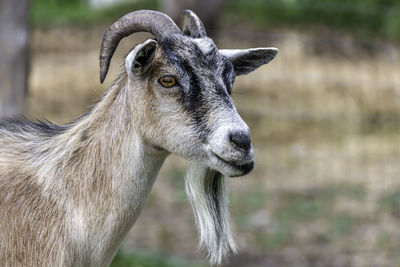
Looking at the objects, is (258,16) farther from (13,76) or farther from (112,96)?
(112,96)

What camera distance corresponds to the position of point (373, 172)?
938 centimetres

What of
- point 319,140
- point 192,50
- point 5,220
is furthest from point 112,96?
point 319,140

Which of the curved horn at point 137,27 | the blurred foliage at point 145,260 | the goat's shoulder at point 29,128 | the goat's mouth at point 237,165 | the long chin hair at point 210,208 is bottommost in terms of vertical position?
the blurred foliage at point 145,260

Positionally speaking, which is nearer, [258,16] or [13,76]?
[13,76]

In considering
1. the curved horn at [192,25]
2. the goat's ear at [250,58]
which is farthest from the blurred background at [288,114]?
the goat's ear at [250,58]

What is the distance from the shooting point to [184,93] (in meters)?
3.63

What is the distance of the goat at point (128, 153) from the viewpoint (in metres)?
3.62

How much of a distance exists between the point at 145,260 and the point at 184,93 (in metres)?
3.15

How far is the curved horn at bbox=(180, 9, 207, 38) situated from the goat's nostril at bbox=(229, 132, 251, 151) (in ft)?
2.30

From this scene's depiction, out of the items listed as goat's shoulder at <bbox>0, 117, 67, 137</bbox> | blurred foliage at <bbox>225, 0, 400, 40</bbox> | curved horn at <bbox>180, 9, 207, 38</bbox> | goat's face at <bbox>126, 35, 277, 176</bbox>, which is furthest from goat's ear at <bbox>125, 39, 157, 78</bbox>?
blurred foliage at <bbox>225, 0, 400, 40</bbox>

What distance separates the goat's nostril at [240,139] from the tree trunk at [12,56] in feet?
10.3

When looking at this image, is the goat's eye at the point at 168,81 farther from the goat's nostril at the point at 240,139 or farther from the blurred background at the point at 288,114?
the blurred background at the point at 288,114

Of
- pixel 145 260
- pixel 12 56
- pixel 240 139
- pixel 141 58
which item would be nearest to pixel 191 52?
pixel 141 58

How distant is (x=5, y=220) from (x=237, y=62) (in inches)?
63.7
